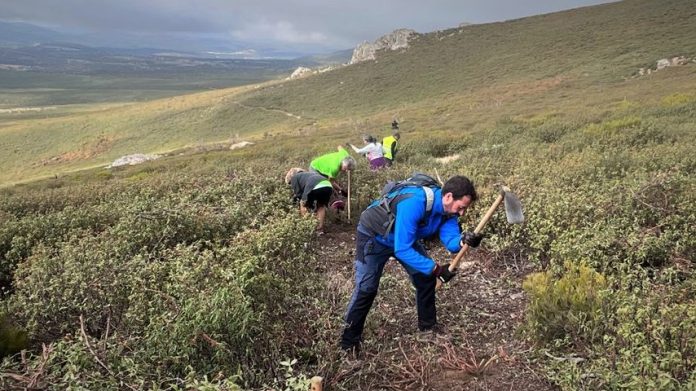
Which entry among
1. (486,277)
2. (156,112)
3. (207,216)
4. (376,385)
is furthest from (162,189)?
(156,112)

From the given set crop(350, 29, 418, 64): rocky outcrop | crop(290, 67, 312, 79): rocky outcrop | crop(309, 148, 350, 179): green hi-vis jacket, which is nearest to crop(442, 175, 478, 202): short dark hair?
crop(309, 148, 350, 179): green hi-vis jacket

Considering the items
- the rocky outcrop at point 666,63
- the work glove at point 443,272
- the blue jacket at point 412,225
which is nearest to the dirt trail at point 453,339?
the work glove at point 443,272

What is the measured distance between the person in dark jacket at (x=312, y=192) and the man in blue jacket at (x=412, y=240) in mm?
2920

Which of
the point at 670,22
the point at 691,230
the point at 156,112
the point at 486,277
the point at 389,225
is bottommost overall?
the point at 156,112

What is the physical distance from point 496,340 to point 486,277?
5.01 ft

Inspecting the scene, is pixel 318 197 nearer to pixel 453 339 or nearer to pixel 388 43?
pixel 453 339

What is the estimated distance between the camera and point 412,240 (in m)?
4.39

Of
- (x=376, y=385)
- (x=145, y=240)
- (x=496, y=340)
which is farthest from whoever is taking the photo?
(x=145, y=240)

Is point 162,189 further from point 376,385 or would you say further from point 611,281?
point 611,281

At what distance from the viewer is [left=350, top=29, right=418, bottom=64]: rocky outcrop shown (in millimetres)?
93144

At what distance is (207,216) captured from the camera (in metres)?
7.04

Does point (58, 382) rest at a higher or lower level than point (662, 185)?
lower

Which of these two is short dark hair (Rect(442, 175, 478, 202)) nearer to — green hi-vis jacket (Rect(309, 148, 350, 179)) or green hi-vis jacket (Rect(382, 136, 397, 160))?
green hi-vis jacket (Rect(309, 148, 350, 179))

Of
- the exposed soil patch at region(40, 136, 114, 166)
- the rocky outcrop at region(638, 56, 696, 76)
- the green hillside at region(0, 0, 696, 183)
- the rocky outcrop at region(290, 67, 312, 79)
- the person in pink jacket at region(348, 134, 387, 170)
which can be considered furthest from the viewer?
the rocky outcrop at region(290, 67, 312, 79)
